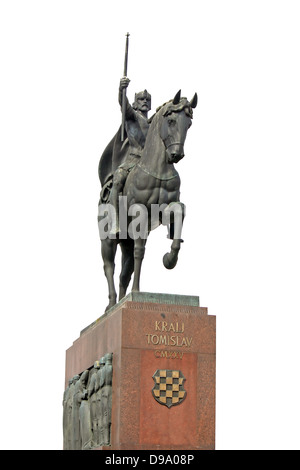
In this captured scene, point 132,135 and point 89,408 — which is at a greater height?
point 132,135

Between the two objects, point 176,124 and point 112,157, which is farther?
point 112,157

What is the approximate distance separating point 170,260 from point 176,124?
8.49ft

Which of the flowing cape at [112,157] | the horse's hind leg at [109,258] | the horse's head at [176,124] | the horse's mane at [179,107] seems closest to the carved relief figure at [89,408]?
the horse's hind leg at [109,258]

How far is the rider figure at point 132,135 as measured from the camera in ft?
79.4

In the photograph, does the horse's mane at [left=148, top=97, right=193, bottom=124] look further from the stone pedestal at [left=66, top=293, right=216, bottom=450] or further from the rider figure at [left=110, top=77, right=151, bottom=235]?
the stone pedestal at [left=66, top=293, right=216, bottom=450]

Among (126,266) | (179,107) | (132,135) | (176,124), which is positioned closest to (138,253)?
(126,266)

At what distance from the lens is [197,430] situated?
71.8 feet

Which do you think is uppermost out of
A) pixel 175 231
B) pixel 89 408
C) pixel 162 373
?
pixel 175 231

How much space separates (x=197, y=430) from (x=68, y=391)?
431cm

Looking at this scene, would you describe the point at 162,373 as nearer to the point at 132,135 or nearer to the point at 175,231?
the point at 175,231

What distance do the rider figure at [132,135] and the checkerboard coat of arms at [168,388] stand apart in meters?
3.63

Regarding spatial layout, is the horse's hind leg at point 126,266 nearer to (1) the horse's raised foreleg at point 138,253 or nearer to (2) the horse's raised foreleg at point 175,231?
(1) the horse's raised foreleg at point 138,253

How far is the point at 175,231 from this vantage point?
23.0m
